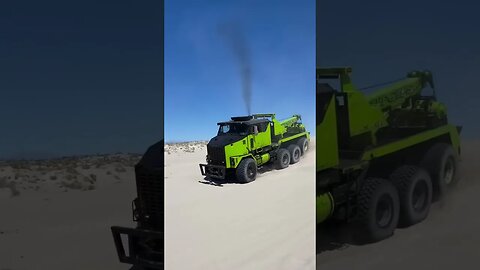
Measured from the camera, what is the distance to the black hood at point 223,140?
22.5 feet

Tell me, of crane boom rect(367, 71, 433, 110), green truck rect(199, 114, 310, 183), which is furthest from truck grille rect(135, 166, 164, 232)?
green truck rect(199, 114, 310, 183)

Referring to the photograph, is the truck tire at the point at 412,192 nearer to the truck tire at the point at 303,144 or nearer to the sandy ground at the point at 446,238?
the sandy ground at the point at 446,238

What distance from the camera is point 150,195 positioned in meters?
2.79

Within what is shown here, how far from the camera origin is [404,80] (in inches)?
90.1

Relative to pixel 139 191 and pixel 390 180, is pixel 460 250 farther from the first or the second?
pixel 139 191

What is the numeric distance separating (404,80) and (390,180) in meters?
0.62

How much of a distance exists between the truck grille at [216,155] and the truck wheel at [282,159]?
97cm

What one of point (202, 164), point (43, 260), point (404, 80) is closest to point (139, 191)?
point (43, 260)

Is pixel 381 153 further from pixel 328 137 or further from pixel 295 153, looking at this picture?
pixel 295 153

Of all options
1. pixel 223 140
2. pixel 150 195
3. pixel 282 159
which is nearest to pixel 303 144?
pixel 282 159

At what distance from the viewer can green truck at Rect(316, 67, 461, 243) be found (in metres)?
2.30

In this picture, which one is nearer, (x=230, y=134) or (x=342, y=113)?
(x=342, y=113)

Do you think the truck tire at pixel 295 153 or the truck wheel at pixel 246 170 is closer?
the truck wheel at pixel 246 170

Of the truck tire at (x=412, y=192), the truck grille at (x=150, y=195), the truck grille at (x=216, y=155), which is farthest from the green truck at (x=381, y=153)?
the truck grille at (x=216, y=155)
